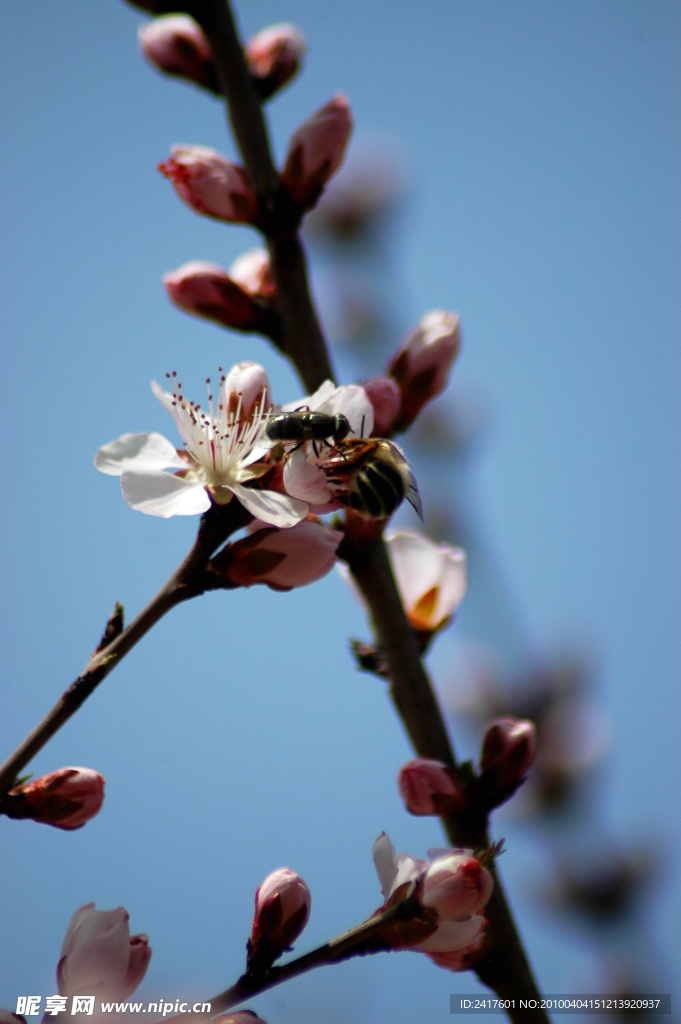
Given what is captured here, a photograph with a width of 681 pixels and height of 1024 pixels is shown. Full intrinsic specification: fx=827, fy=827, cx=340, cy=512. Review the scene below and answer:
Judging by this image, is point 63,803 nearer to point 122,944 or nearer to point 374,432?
point 122,944

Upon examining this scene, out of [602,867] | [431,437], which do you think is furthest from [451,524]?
[602,867]

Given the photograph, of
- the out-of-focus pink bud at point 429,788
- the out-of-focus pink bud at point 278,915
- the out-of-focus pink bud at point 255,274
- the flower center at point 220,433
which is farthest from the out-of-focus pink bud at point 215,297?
the out-of-focus pink bud at point 278,915

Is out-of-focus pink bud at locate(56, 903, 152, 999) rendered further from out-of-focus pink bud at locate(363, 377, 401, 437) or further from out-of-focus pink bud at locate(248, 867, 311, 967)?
out-of-focus pink bud at locate(363, 377, 401, 437)

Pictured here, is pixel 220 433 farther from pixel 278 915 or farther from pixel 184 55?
pixel 184 55

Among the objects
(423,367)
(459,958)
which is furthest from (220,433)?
(459,958)

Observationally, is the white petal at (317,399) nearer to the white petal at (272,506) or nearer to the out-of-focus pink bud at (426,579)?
the white petal at (272,506)

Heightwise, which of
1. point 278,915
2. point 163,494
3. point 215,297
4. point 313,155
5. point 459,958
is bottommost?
point 459,958
